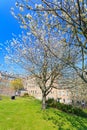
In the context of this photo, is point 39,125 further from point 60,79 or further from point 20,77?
point 20,77

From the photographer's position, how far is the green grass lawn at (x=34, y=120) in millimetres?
17986

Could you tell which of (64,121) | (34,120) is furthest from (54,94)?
(34,120)

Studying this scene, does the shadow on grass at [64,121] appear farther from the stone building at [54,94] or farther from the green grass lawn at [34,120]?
the stone building at [54,94]

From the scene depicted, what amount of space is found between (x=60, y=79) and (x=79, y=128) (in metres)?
5.65

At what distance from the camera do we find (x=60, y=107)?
80.7 feet

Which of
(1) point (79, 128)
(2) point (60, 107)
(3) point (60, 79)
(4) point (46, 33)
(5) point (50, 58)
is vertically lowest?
(1) point (79, 128)

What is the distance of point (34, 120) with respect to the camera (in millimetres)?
19250

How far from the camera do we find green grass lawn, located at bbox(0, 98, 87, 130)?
59.0 ft

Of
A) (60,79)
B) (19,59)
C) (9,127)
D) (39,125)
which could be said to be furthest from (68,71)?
(9,127)

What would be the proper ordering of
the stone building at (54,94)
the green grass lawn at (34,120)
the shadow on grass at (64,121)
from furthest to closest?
the stone building at (54,94) < the shadow on grass at (64,121) < the green grass lawn at (34,120)

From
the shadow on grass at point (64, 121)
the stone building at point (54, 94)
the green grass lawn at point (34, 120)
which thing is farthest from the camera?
the stone building at point (54, 94)

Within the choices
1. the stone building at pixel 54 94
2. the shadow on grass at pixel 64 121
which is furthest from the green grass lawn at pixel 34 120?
the stone building at pixel 54 94

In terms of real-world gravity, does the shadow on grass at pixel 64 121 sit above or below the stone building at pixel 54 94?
below

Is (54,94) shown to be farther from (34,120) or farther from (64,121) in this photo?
(34,120)
